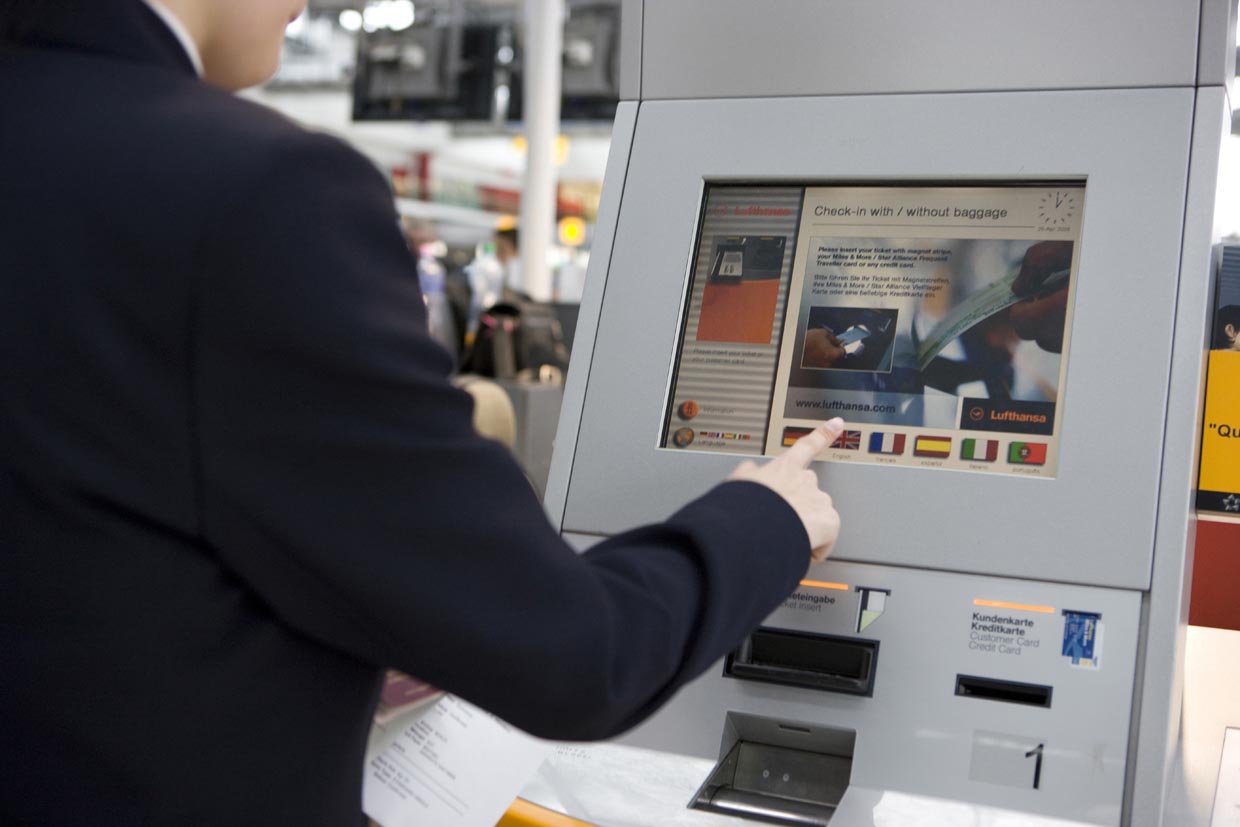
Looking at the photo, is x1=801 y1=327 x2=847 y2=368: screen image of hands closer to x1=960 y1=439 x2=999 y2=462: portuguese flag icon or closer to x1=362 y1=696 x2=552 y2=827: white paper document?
x1=960 y1=439 x2=999 y2=462: portuguese flag icon

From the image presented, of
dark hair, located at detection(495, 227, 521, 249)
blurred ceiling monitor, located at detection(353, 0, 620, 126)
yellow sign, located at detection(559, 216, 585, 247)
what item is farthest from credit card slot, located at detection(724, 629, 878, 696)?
yellow sign, located at detection(559, 216, 585, 247)

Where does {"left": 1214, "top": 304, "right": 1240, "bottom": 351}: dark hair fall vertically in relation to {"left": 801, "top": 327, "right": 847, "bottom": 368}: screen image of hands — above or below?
above

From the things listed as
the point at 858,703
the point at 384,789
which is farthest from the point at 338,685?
the point at 858,703

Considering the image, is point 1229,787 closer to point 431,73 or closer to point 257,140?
point 257,140

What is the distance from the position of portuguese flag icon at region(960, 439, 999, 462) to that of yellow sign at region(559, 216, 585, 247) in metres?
18.9

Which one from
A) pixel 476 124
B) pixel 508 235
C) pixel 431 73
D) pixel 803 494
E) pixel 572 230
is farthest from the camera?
pixel 572 230

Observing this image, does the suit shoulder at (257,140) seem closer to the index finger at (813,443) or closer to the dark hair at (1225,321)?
the index finger at (813,443)

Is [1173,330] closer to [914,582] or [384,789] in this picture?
[914,582]

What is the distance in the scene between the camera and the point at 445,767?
1088 mm

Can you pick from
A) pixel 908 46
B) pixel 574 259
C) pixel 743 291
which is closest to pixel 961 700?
pixel 743 291

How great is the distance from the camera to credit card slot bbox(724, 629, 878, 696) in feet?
3.97

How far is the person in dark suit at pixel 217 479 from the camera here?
0.70 m

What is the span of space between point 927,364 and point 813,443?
0.18 m

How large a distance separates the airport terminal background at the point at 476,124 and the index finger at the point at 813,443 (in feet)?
0.45
